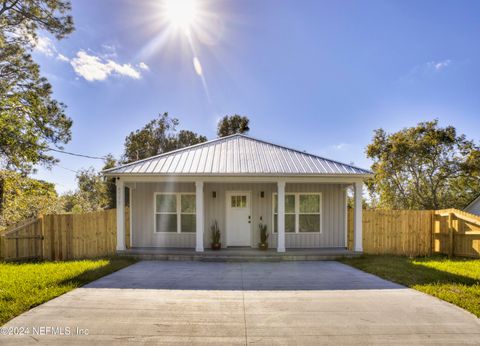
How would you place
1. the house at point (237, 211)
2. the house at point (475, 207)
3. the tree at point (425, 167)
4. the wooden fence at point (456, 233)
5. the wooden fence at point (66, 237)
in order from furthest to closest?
the tree at point (425, 167)
the house at point (475, 207)
the house at point (237, 211)
the wooden fence at point (66, 237)
the wooden fence at point (456, 233)

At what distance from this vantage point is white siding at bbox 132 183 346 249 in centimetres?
1062


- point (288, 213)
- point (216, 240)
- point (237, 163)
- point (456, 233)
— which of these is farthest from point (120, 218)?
point (456, 233)

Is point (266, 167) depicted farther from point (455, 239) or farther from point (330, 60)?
point (455, 239)

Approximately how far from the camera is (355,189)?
32.3 ft

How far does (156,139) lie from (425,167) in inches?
855

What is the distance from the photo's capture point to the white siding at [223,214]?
10625 mm

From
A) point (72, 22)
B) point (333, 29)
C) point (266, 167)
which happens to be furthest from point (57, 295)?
point (333, 29)

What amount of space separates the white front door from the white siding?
0.19m

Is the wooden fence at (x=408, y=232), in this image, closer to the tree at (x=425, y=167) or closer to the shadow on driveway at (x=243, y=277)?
the shadow on driveway at (x=243, y=277)

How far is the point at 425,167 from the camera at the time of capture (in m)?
18.4

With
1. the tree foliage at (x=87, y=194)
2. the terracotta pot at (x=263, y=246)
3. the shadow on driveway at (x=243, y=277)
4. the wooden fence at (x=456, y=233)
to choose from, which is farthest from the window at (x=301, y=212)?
the tree foliage at (x=87, y=194)

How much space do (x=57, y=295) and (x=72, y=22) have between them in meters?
11.0

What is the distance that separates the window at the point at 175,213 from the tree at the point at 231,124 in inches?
634

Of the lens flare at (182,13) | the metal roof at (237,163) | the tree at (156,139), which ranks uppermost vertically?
the lens flare at (182,13)
